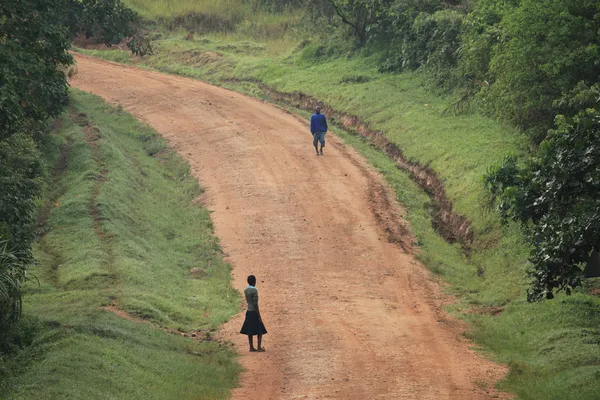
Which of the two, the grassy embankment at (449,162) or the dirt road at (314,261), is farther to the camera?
the grassy embankment at (449,162)

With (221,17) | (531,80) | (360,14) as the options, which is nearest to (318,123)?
(531,80)

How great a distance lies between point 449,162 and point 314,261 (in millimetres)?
7273

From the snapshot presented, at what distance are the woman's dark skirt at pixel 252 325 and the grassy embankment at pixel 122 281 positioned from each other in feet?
2.01

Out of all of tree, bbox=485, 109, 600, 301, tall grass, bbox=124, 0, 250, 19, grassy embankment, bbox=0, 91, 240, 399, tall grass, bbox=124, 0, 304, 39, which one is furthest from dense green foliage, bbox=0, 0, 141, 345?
tall grass, bbox=124, 0, 250, 19

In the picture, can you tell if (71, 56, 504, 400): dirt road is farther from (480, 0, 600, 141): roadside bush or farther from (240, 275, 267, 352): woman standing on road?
(480, 0, 600, 141): roadside bush

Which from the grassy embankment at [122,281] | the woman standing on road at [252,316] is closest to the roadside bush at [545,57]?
the grassy embankment at [122,281]

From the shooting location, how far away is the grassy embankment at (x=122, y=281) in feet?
45.6

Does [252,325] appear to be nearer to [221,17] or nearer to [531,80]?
[531,80]

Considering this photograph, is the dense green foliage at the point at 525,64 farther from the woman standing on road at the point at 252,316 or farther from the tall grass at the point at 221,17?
the tall grass at the point at 221,17

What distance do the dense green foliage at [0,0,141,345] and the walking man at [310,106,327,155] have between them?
296 inches

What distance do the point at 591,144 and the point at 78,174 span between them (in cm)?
1719

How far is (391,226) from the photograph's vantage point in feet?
79.8

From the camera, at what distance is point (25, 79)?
17734 mm

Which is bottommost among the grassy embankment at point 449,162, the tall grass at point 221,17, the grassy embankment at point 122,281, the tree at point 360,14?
the grassy embankment at point 122,281
